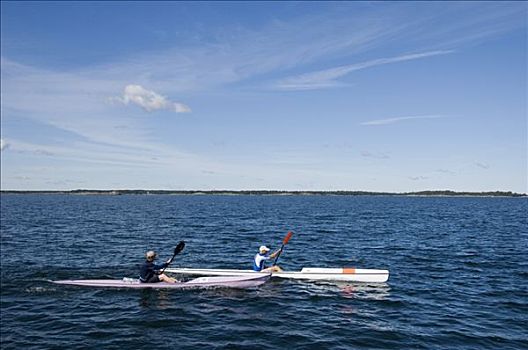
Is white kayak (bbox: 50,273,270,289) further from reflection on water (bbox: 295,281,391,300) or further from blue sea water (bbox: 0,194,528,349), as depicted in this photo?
reflection on water (bbox: 295,281,391,300)

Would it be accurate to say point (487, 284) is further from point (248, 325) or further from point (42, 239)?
point (42, 239)

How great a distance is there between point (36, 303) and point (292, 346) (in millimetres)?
10506

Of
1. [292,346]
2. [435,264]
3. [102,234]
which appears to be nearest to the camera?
[292,346]

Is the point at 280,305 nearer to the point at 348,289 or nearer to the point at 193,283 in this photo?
the point at 348,289

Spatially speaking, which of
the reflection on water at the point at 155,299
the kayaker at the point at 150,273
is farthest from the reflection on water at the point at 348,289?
the kayaker at the point at 150,273

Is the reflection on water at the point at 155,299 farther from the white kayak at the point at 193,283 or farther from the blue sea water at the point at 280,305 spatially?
the white kayak at the point at 193,283

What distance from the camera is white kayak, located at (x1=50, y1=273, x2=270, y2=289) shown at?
18031 mm

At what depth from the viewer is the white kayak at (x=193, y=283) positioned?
1803cm

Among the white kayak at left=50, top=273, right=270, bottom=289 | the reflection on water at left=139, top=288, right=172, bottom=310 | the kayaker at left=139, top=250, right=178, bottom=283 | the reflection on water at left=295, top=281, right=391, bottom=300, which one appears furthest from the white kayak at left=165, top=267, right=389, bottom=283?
the reflection on water at left=139, top=288, right=172, bottom=310

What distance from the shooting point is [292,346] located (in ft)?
39.7

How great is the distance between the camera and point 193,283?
60.7ft

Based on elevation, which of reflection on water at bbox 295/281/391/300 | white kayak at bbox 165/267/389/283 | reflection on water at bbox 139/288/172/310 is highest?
white kayak at bbox 165/267/389/283

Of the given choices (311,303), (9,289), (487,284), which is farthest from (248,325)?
(487,284)

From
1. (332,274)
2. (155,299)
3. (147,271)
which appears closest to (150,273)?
(147,271)
